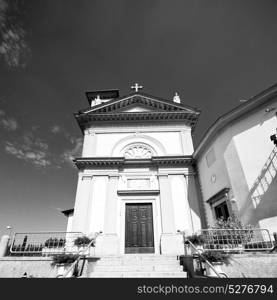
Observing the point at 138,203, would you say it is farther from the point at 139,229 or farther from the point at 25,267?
the point at 25,267

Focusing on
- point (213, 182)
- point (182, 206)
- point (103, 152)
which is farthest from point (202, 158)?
point (103, 152)

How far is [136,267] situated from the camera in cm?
766

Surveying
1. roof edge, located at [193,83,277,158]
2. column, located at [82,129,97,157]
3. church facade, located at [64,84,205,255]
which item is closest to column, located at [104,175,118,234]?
church facade, located at [64,84,205,255]

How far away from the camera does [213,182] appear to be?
37.0 feet

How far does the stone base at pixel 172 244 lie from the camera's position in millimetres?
10570

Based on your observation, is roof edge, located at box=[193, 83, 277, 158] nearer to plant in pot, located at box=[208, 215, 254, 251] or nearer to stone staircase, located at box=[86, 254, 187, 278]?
plant in pot, located at box=[208, 215, 254, 251]

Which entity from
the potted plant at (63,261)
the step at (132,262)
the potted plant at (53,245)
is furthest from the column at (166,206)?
the potted plant at (63,261)

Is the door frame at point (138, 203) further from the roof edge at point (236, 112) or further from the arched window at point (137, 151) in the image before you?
the roof edge at point (236, 112)

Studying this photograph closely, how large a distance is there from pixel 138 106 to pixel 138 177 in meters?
6.40

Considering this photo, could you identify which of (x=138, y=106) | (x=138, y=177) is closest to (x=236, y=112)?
(x=138, y=177)

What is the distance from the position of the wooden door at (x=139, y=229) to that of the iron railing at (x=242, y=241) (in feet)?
13.0

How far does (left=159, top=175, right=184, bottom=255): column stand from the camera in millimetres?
10695

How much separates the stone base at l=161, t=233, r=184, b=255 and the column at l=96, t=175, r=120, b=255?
2.54 metres
